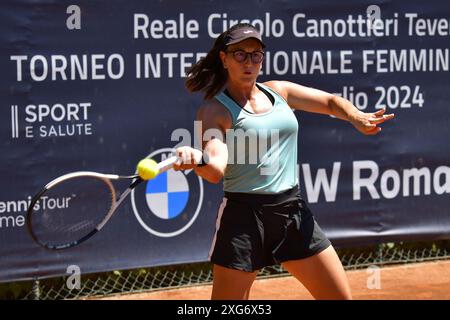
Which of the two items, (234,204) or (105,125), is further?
(105,125)

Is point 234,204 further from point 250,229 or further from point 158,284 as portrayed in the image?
point 158,284

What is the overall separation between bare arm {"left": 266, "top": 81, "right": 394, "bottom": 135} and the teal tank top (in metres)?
0.20

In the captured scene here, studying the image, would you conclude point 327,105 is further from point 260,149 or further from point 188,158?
point 188,158

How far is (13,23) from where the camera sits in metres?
6.44

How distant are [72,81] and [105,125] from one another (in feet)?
1.25

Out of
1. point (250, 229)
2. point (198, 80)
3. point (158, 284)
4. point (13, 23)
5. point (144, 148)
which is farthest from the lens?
point (158, 284)

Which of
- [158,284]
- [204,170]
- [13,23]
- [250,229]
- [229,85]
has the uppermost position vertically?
[13,23]

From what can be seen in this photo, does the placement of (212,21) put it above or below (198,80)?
above

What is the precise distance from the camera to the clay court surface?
7172 millimetres

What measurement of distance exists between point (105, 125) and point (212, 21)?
1.07 m

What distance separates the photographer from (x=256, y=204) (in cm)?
477

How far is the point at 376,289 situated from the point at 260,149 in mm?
3059

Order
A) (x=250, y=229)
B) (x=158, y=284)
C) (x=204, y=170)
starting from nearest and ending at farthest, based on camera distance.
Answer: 1. (x=204, y=170)
2. (x=250, y=229)
3. (x=158, y=284)

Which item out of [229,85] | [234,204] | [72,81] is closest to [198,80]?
[229,85]
